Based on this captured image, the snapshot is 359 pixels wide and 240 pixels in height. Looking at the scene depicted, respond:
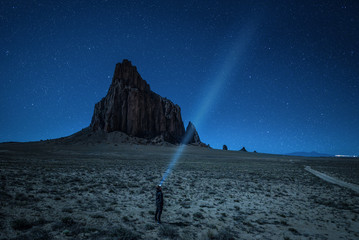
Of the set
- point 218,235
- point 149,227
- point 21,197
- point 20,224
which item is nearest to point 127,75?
point 21,197

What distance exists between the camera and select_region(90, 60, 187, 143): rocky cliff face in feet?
346

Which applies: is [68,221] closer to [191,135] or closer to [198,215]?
[198,215]

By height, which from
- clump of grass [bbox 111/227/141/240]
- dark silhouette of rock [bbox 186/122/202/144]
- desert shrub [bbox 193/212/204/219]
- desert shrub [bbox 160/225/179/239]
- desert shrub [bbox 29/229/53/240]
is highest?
dark silhouette of rock [bbox 186/122/202/144]

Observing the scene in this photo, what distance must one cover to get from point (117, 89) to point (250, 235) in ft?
383

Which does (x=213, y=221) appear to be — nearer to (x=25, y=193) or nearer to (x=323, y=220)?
(x=323, y=220)

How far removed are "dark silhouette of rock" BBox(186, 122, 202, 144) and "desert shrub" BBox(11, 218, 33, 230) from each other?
13072 centimetres

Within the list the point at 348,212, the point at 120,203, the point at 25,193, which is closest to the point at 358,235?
the point at 348,212

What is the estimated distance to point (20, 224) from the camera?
21.3 ft

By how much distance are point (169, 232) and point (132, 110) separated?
10687cm

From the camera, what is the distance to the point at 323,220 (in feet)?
30.8

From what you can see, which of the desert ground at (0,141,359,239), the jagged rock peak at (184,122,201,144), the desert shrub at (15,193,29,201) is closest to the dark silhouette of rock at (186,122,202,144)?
the jagged rock peak at (184,122,201,144)

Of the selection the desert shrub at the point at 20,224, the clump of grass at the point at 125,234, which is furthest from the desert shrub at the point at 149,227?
the desert shrub at the point at 20,224

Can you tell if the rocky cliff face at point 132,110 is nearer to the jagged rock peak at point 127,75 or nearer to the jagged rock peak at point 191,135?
the jagged rock peak at point 127,75

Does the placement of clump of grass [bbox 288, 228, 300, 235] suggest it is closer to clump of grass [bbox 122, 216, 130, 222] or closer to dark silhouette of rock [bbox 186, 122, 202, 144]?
clump of grass [bbox 122, 216, 130, 222]
